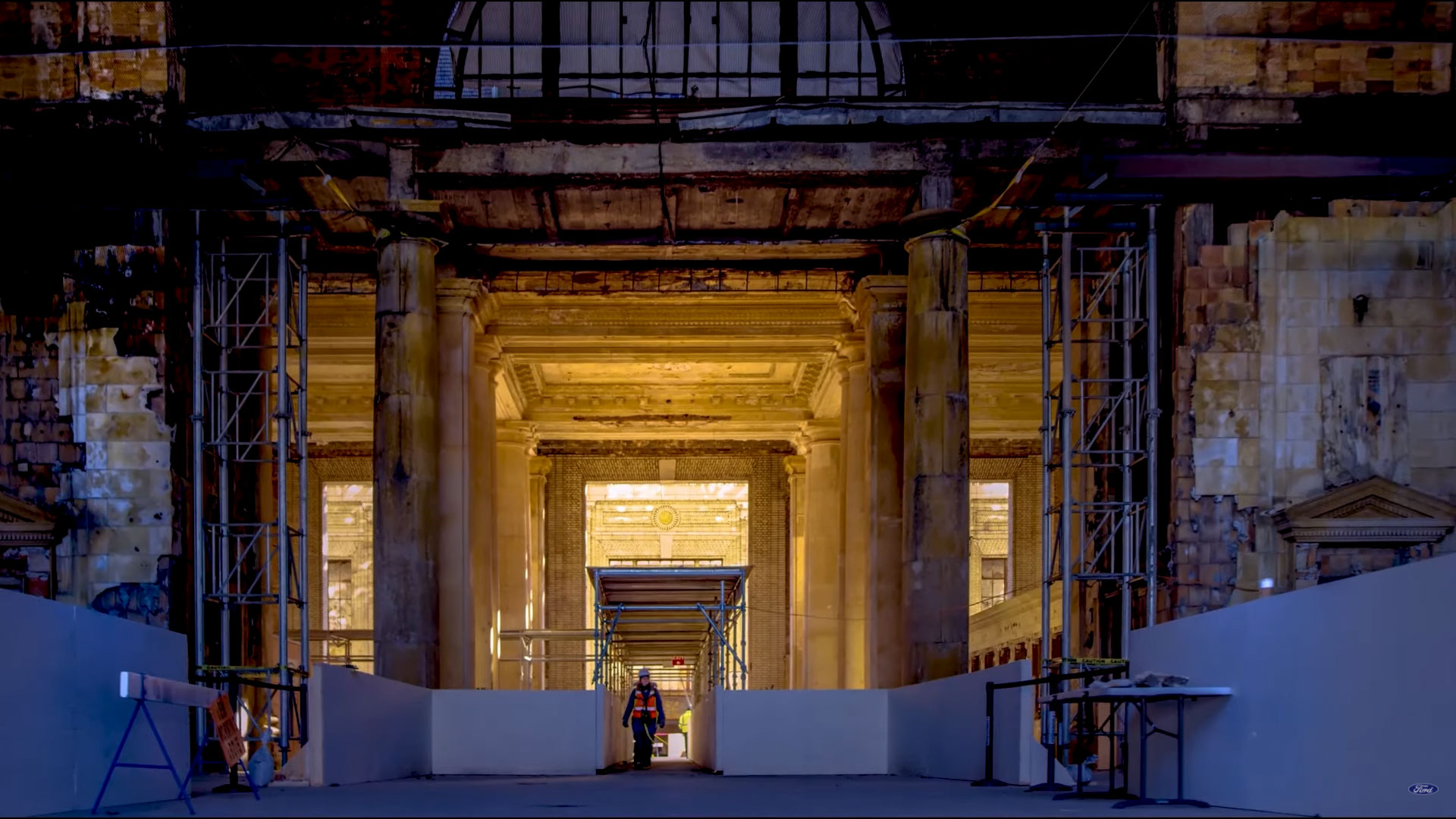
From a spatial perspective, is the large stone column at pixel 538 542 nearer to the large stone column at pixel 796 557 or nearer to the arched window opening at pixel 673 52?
the large stone column at pixel 796 557

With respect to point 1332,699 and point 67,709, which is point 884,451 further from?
point 67,709

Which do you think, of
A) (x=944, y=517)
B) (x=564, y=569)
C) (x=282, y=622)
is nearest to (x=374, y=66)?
(x=282, y=622)

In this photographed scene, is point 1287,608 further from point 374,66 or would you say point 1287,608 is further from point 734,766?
point 374,66

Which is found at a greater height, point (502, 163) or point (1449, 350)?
point (502, 163)

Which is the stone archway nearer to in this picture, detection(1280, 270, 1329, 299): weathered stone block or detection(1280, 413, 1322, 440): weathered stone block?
detection(1280, 413, 1322, 440): weathered stone block

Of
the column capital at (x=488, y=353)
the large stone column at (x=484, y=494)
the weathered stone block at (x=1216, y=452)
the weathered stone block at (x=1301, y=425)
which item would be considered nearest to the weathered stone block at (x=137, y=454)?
the large stone column at (x=484, y=494)

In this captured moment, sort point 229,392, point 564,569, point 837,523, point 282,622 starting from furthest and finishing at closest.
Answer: point 564,569, point 837,523, point 229,392, point 282,622

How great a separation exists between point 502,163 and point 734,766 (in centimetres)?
845

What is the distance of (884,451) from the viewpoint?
25484 mm

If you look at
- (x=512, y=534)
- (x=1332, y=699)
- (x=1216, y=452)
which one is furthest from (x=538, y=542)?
(x=1332, y=699)

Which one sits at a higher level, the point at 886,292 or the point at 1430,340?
the point at 886,292

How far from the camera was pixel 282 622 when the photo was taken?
20.5m

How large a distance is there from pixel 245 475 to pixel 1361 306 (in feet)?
51.1

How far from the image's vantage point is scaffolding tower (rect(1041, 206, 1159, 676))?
2061 cm
